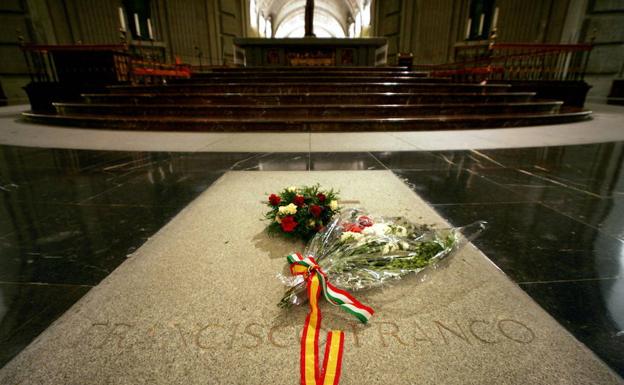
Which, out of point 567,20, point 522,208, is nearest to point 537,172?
point 522,208

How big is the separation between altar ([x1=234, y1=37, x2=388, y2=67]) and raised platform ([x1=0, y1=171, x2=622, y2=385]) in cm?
1111

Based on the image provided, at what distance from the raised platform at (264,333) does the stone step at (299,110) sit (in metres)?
4.83

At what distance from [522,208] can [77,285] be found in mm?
2571

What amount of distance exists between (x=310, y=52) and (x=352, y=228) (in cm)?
1117

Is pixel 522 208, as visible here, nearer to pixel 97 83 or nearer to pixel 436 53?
pixel 97 83

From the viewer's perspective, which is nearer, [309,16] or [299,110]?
[299,110]

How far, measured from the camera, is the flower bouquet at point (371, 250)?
1.18 metres

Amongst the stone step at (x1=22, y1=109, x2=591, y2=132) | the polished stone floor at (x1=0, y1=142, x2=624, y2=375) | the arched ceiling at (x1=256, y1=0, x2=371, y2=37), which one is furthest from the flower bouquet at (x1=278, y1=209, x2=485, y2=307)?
the arched ceiling at (x1=256, y1=0, x2=371, y2=37)

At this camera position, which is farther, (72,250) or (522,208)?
(522,208)

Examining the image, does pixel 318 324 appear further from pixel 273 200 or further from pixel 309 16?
pixel 309 16

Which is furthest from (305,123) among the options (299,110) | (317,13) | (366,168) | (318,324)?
(317,13)

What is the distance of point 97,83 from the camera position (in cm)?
766

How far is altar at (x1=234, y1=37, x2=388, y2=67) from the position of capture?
10.8 meters

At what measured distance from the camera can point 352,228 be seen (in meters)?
1.50
